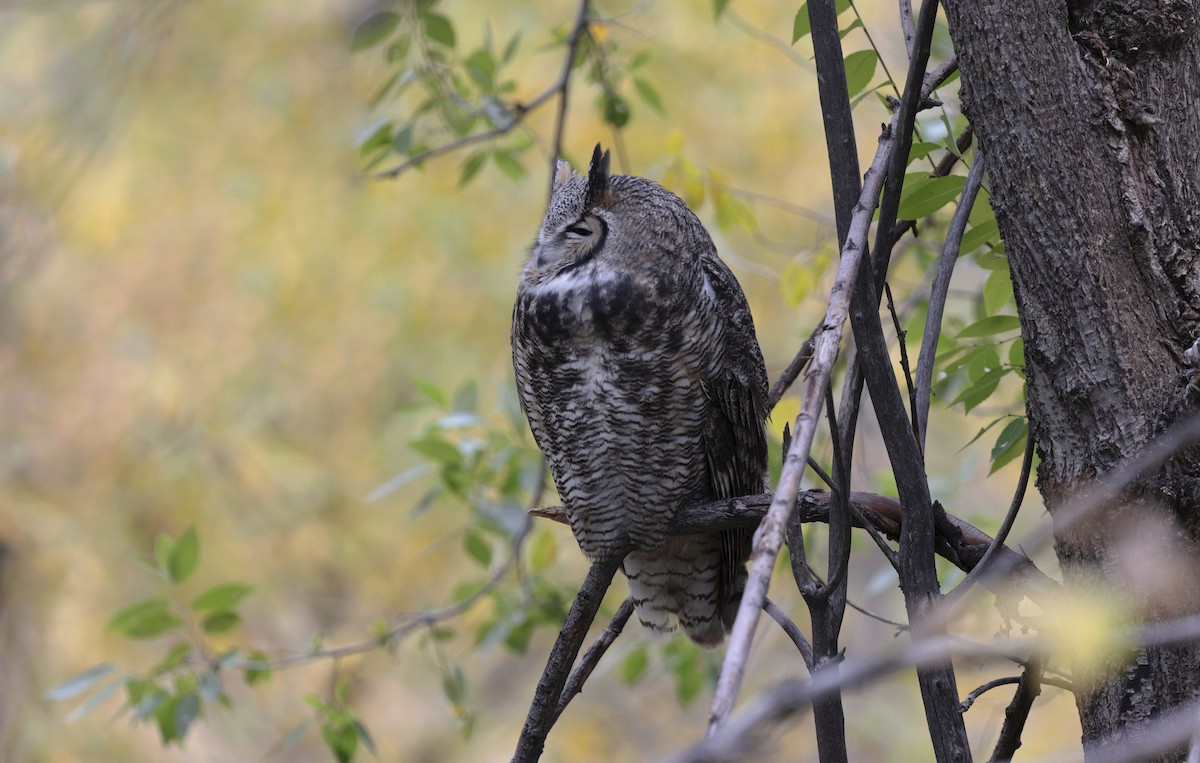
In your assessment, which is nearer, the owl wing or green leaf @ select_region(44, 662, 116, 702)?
the owl wing

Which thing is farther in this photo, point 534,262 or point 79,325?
point 79,325

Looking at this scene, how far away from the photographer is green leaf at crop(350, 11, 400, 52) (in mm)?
2129

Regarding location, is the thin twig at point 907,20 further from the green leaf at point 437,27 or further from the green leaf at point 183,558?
the green leaf at point 183,558

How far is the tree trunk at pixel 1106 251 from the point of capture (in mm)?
959

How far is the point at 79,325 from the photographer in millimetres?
5051

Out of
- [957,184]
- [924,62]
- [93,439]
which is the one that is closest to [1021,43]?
[924,62]

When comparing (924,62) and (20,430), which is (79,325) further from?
(924,62)

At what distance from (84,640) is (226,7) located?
2.97m

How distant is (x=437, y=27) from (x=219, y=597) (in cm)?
118

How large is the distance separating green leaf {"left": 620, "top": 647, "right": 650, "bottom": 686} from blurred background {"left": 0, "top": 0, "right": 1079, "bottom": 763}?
178 cm

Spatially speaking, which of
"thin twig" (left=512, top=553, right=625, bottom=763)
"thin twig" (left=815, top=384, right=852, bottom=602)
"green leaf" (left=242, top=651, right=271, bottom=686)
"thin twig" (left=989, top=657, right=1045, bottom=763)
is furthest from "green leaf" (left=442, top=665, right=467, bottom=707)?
"thin twig" (left=989, top=657, right=1045, bottom=763)

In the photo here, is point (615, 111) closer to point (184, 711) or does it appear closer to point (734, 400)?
point (734, 400)

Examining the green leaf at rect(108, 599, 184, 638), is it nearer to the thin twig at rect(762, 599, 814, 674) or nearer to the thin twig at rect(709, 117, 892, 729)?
the thin twig at rect(762, 599, 814, 674)

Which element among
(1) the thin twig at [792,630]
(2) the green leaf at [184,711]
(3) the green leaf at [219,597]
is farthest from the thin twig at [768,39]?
(2) the green leaf at [184,711]
